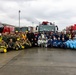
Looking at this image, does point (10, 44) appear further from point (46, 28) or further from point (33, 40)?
point (46, 28)

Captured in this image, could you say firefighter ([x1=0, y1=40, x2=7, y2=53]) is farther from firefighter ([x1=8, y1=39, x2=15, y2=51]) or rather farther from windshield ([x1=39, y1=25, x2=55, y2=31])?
windshield ([x1=39, y1=25, x2=55, y2=31])

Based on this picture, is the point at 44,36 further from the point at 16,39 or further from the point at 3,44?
the point at 3,44

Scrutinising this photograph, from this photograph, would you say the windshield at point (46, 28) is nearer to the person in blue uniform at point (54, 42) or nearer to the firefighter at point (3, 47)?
the person in blue uniform at point (54, 42)

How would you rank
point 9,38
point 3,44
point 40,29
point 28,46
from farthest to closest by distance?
point 40,29 < point 28,46 < point 9,38 < point 3,44

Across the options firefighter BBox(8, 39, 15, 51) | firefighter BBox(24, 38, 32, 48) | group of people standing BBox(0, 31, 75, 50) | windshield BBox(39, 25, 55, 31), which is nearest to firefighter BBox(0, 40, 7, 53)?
firefighter BBox(8, 39, 15, 51)

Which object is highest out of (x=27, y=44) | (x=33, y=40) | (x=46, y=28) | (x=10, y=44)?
(x=46, y=28)

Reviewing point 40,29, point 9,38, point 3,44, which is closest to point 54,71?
point 3,44

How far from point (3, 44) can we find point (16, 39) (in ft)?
11.6

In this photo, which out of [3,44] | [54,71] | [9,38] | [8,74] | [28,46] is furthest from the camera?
[28,46]

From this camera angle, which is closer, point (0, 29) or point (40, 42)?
Result: point (40, 42)

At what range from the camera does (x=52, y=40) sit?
27.6 m

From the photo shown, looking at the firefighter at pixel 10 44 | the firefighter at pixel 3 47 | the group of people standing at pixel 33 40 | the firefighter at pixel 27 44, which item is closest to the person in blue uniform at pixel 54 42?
the group of people standing at pixel 33 40

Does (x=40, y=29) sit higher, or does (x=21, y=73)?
(x=40, y=29)

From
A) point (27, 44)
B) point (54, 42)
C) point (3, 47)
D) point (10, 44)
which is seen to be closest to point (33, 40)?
point (27, 44)
